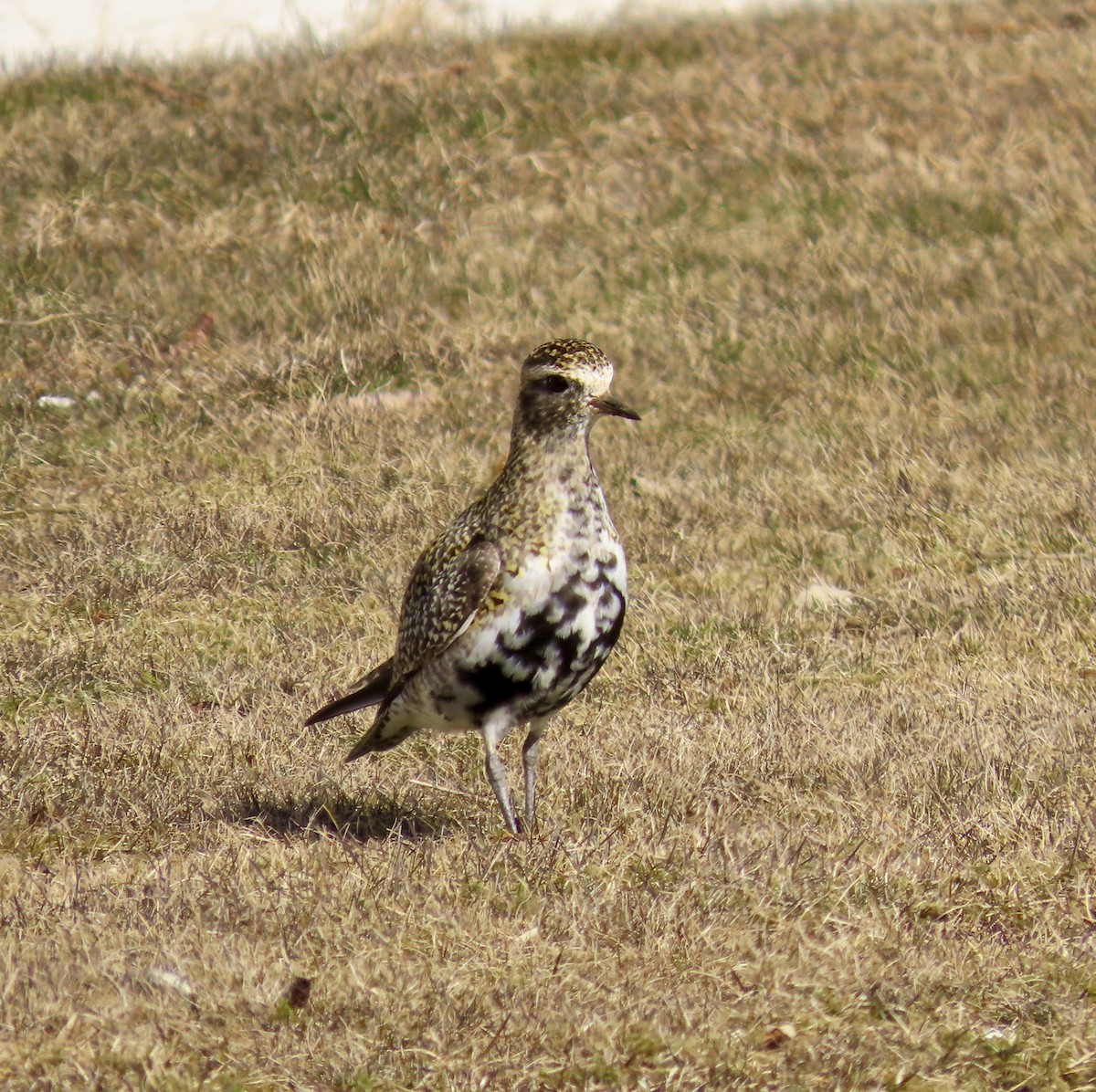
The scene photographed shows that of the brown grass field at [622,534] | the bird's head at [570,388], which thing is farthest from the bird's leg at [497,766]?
the bird's head at [570,388]

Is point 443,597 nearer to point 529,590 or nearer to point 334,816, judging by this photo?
→ point 529,590

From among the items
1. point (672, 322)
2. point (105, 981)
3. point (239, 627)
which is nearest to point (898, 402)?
point (672, 322)

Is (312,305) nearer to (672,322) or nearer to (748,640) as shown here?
(672,322)

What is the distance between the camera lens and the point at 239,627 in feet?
27.4

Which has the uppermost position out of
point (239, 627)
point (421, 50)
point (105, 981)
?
point (421, 50)

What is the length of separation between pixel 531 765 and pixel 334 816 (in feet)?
2.22

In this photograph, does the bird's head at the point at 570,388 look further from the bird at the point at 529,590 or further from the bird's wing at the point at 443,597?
the bird's wing at the point at 443,597

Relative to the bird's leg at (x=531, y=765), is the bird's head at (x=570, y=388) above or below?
above

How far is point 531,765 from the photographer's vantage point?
623cm

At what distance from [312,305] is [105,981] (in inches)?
289

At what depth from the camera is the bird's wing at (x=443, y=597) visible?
19.4 ft

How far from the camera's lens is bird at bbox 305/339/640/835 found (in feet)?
19.1

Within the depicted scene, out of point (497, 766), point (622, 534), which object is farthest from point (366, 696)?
point (622, 534)

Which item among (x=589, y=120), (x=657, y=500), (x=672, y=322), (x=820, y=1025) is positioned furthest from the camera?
(x=589, y=120)
